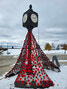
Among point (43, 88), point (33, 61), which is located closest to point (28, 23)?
point (33, 61)

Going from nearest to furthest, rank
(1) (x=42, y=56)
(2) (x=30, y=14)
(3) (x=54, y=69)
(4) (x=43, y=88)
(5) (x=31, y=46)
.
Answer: (4) (x=43, y=88), (2) (x=30, y=14), (5) (x=31, y=46), (1) (x=42, y=56), (3) (x=54, y=69)

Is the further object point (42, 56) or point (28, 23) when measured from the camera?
point (42, 56)

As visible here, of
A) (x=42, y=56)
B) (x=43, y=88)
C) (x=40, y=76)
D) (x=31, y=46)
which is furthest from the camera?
(x=42, y=56)

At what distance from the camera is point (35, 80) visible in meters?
3.29

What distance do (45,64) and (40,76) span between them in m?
2.24

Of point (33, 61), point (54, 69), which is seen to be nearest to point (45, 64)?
point (54, 69)

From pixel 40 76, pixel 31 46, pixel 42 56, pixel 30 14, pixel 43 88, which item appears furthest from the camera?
pixel 42 56

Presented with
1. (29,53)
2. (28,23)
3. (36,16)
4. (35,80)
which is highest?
(36,16)

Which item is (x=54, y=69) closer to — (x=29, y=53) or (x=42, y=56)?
(x=42, y=56)

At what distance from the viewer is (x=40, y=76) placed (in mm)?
3406

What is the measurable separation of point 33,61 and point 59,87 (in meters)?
1.48

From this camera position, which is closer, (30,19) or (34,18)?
(30,19)

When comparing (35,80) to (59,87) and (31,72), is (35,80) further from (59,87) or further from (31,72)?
(59,87)

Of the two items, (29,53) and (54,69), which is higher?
(29,53)
